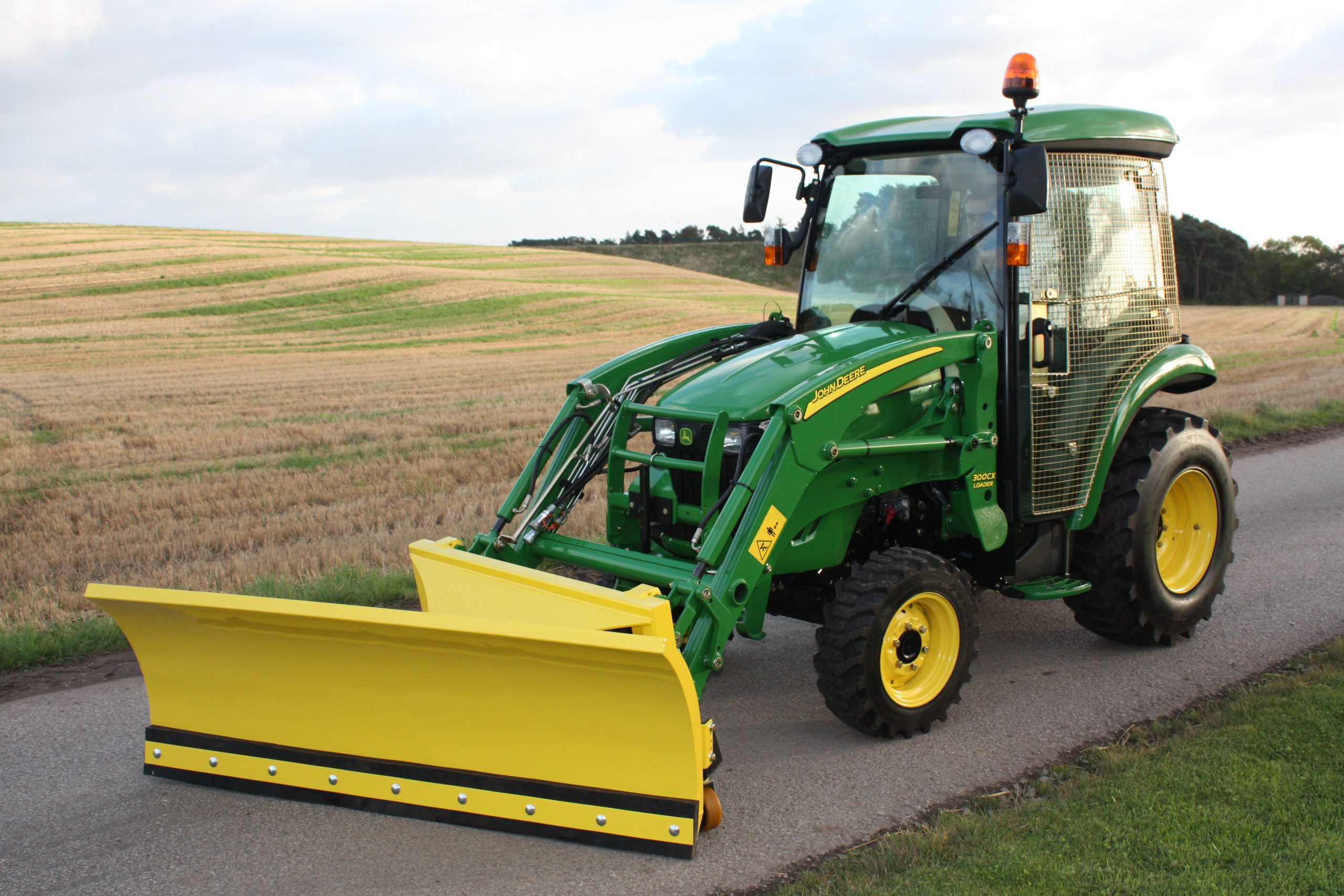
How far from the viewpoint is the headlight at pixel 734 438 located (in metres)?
4.33

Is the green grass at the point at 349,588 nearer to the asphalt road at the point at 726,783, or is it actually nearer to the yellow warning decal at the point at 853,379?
the asphalt road at the point at 726,783

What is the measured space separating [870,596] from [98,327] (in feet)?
87.7

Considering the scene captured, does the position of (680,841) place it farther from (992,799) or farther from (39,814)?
(39,814)

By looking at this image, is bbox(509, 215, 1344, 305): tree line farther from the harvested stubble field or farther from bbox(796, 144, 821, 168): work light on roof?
bbox(796, 144, 821, 168): work light on roof

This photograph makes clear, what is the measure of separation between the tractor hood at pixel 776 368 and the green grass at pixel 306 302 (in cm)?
2778

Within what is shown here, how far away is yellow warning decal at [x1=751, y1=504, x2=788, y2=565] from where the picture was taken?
13.0 ft

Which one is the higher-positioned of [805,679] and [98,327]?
[98,327]

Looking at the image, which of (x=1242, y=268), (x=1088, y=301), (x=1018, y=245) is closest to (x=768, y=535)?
(x=1018, y=245)

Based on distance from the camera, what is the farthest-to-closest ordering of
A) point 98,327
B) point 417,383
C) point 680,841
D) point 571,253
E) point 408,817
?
point 571,253 → point 98,327 → point 417,383 → point 408,817 → point 680,841

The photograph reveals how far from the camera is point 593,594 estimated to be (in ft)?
12.3

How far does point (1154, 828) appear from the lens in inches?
136

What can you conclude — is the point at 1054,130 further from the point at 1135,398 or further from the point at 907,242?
the point at 1135,398

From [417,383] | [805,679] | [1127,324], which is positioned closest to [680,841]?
[805,679]

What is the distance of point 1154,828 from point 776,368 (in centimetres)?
210
